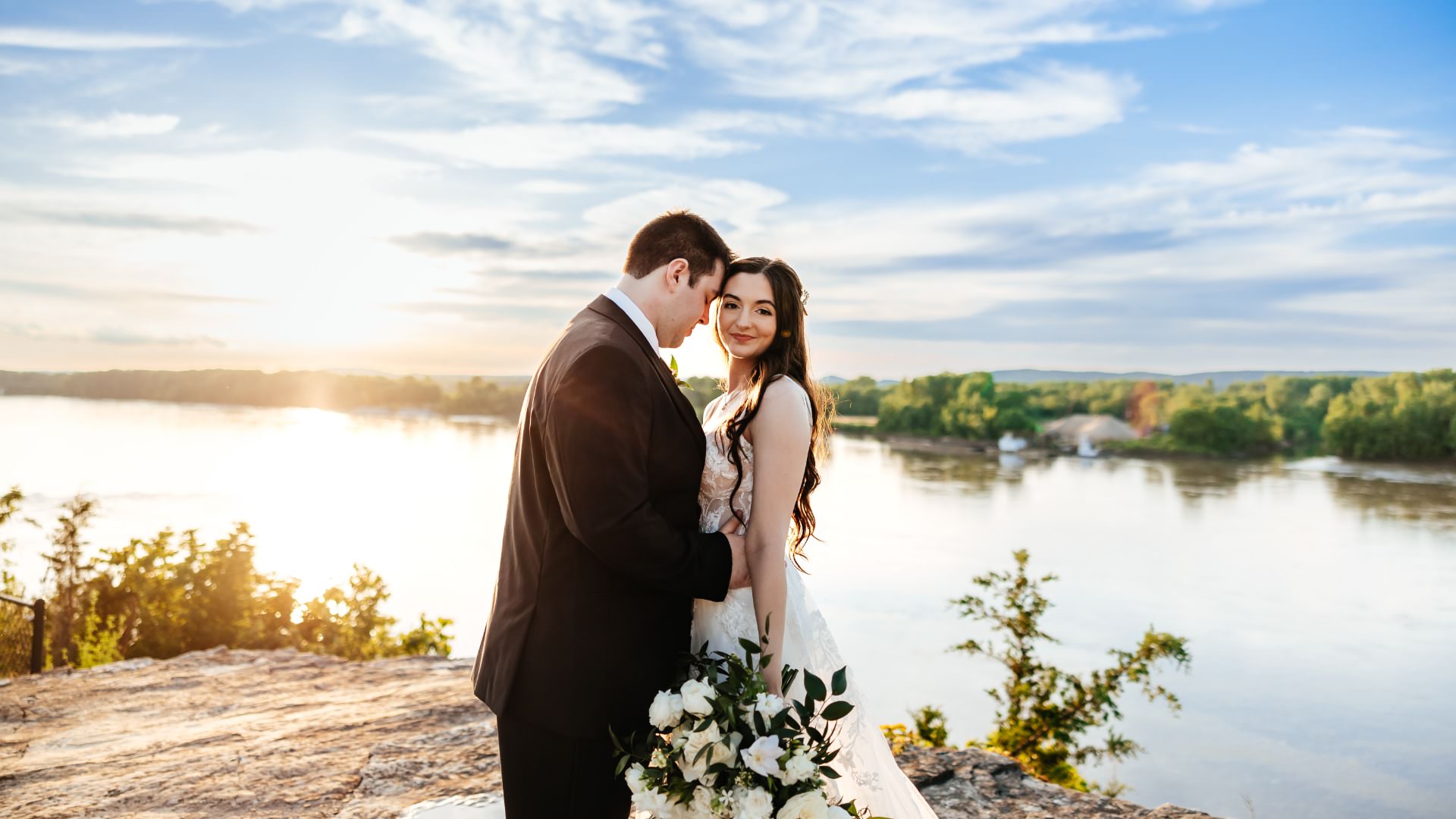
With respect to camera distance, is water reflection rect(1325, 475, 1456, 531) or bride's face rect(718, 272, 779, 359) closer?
bride's face rect(718, 272, 779, 359)

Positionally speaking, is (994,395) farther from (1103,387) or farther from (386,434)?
(386,434)

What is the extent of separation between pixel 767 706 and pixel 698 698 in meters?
0.13

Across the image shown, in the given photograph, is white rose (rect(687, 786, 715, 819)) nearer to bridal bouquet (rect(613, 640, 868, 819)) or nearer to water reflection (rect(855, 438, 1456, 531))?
bridal bouquet (rect(613, 640, 868, 819))

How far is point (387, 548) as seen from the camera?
19.3m

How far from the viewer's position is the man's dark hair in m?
1.89

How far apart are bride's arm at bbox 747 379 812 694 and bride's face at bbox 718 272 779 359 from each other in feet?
0.81

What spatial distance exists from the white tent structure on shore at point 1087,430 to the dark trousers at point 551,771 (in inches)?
1812

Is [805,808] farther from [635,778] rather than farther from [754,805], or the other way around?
[635,778]

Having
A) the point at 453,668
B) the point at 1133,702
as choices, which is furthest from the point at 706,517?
the point at 1133,702

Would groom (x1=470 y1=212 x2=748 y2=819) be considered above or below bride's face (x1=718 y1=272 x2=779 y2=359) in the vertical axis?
below

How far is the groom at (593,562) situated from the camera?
1.57 m

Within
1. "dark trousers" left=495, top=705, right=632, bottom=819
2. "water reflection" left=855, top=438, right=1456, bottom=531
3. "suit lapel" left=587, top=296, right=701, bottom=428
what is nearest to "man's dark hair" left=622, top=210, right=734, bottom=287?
"suit lapel" left=587, top=296, right=701, bottom=428

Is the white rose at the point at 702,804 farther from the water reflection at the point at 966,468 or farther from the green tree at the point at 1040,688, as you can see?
the water reflection at the point at 966,468

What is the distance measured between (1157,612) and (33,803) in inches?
717
